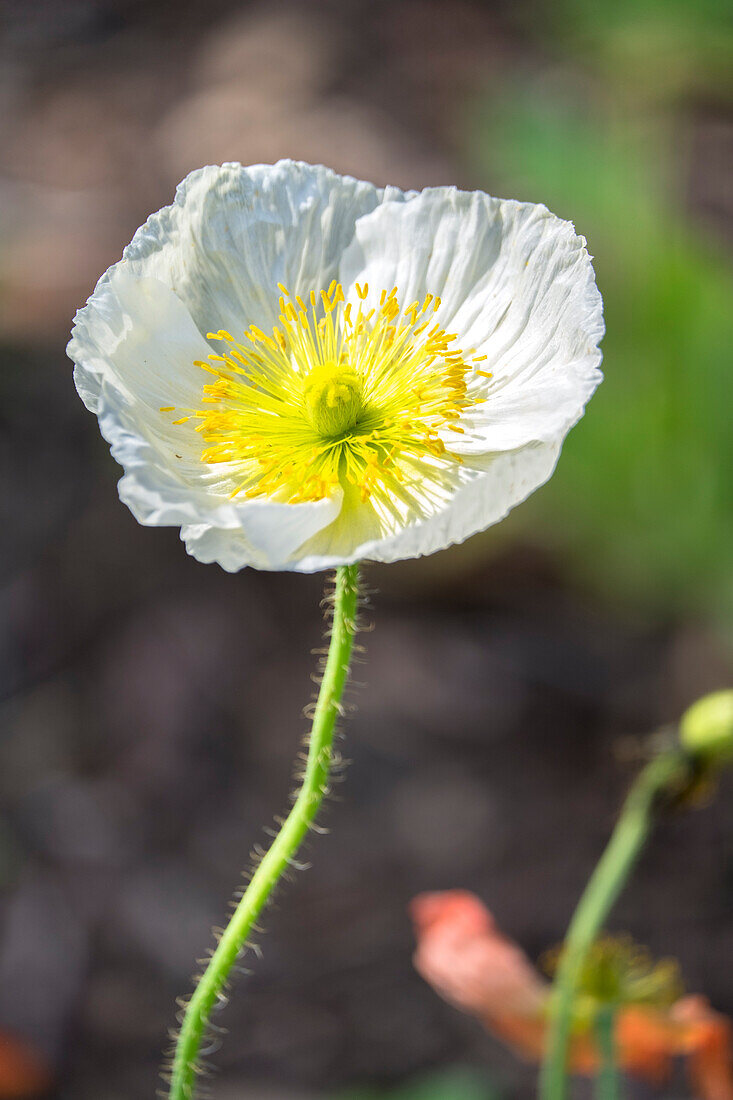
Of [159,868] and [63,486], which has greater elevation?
[63,486]

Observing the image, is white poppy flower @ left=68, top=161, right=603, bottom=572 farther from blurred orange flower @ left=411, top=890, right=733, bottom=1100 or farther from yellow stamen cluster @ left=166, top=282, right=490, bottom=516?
blurred orange flower @ left=411, top=890, right=733, bottom=1100

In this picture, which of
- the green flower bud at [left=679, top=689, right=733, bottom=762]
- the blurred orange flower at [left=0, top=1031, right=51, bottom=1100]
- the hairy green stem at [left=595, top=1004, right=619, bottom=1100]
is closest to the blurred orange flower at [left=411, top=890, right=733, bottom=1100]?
the hairy green stem at [left=595, top=1004, right=619, bottom=1100]

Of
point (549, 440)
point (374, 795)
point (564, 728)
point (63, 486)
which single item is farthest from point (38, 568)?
point (549, 440)

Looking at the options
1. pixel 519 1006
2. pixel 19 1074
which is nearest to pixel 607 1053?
pixel 519 1006

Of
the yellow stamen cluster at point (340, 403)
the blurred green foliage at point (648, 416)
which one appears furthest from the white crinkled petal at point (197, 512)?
the blurred green foliage at point (648, 416)

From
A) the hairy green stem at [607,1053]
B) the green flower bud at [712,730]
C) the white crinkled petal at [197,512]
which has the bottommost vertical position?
the hairy green stem at [607,1053]

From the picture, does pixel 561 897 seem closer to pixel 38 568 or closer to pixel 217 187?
pixel 38 568

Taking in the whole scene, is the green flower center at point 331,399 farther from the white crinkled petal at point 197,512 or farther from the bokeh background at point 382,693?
the bokeh background at point 382,693
